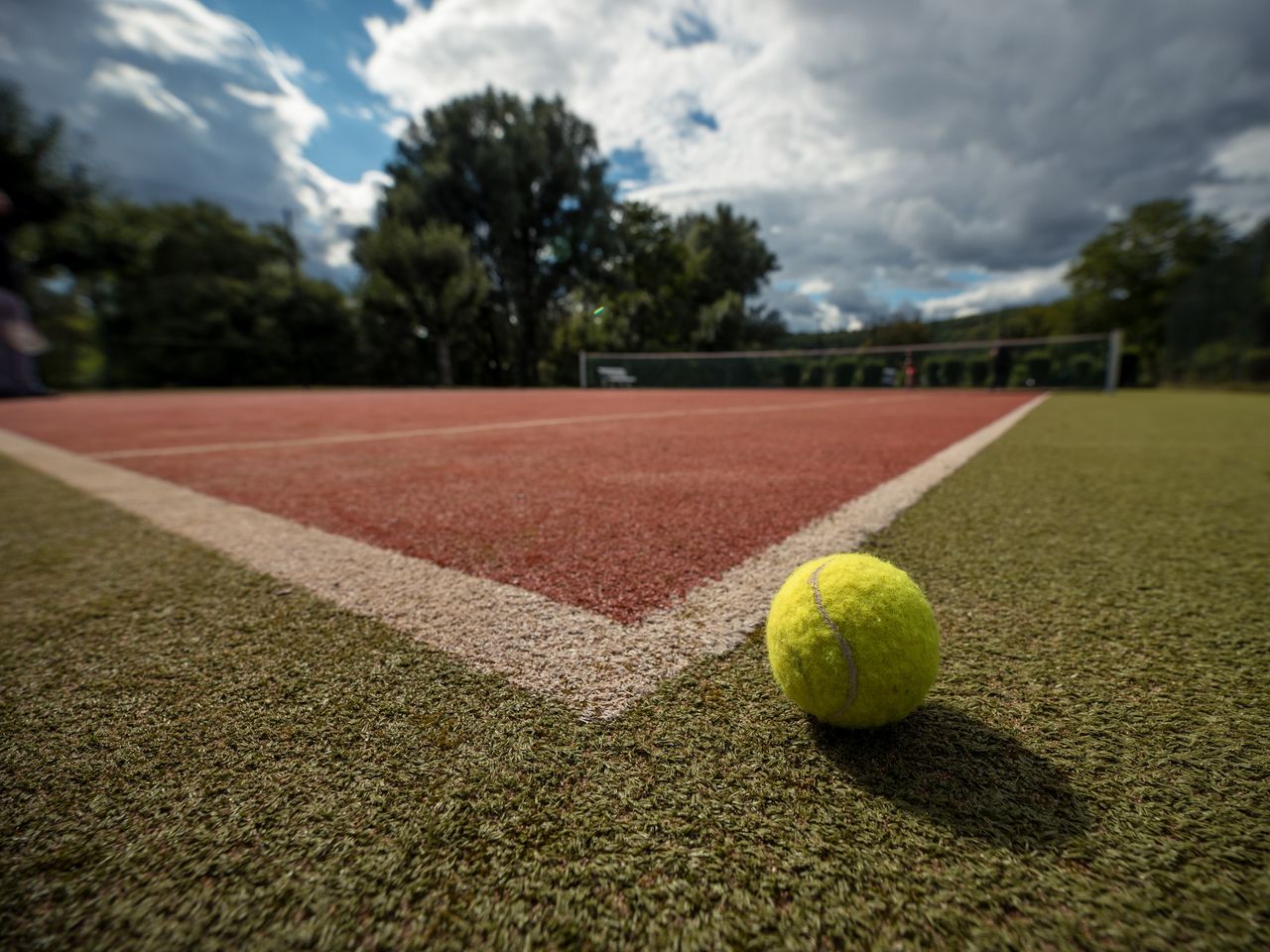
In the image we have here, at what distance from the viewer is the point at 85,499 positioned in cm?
312

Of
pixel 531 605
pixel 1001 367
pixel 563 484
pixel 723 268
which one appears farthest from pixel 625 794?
pixel 723 268

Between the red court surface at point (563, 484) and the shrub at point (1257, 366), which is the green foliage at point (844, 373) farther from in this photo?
the red court surface at point (563, 484)

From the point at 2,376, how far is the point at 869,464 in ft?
74.5

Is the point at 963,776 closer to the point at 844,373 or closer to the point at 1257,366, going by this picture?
the point at 1257,366

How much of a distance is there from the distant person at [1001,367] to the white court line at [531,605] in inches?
797

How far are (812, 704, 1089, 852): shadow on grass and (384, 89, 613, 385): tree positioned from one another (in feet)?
99.3

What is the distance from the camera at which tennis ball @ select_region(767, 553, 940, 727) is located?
104cm

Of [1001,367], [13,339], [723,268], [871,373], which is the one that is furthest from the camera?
[723,268]

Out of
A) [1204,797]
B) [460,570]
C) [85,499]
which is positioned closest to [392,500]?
[460,570]

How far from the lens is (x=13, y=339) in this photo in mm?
14859

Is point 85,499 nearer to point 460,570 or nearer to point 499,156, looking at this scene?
point 460,570

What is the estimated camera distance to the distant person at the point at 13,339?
14555 mm

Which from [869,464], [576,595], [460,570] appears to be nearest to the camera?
[576,595]

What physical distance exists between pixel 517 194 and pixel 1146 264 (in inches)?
1522
